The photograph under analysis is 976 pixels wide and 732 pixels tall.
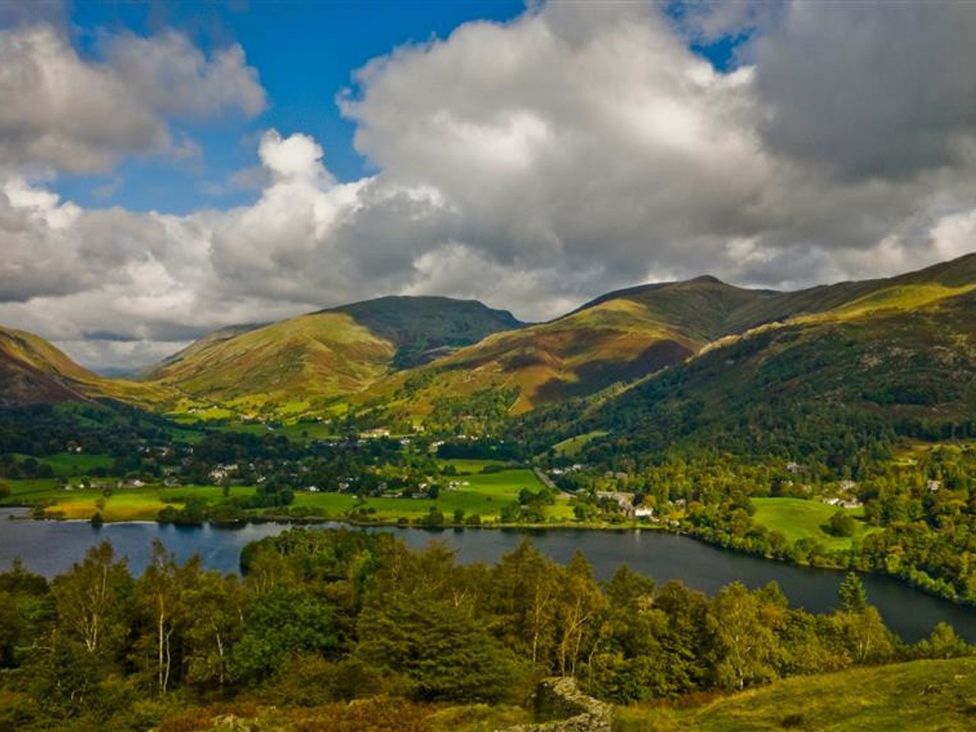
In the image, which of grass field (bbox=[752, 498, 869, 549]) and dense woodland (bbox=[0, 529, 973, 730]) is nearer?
dense woodland (bbox=[0, 529, 973, 730])

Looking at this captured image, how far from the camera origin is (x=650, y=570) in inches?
5910

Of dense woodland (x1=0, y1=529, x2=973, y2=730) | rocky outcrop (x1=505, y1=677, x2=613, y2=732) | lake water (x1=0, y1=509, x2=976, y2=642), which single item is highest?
rocky outcrop (x1=505, y1=677, x2=613, y2=732)

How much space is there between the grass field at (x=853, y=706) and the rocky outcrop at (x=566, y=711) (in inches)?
82.6

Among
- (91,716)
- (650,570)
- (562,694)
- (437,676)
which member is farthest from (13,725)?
(650,570)

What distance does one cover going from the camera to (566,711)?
3509 cm

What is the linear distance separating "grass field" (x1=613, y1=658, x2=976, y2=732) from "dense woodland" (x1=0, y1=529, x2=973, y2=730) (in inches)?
420

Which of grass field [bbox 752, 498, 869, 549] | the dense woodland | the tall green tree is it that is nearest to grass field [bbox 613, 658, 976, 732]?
the dense woodland

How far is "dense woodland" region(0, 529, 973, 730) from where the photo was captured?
1825 inches

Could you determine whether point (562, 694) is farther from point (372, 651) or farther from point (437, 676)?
point (372, 651)

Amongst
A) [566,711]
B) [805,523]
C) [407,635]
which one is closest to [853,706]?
[566,711]

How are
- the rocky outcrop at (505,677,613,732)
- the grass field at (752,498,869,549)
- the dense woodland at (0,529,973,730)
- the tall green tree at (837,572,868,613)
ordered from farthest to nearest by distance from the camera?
the grass field at (752,498,869,549)
the tall green tree at (837,572,868,613)
the dense woodland at (0,529,973,730)
the rocky outcrop at (505,677,613,732)

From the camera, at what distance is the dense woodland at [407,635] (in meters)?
46.3

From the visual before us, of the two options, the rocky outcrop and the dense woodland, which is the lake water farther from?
the rocky outcrop

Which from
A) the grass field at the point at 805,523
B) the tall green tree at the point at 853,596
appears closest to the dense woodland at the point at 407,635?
the tall green tree at the point at 853,596
